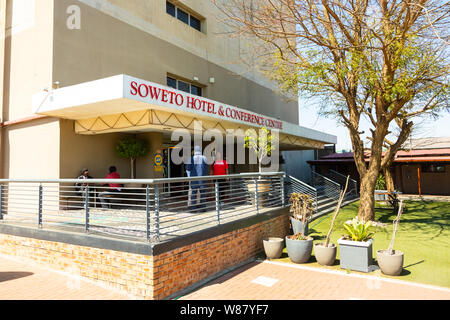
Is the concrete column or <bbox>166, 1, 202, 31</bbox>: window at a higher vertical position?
<bbox>166, 1, 202, 31</bbox>: window

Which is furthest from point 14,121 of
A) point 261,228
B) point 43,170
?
point 261,228

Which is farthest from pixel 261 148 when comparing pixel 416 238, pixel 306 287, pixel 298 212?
pixel 306 287

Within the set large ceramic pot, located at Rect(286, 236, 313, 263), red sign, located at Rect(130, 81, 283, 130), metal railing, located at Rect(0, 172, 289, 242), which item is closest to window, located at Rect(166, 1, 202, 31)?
red sign, located at Rect(130, 81, 283, 130)

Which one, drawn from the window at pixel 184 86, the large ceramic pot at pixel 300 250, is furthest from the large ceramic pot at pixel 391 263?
the window at pixel 184 86

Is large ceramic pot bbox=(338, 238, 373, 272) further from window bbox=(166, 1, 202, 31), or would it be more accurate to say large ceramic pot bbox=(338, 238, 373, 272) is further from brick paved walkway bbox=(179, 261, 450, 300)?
window bbox=(166, 1, 202, 31)

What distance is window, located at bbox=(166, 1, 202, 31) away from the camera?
12964mm

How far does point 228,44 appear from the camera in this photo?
52.3ft

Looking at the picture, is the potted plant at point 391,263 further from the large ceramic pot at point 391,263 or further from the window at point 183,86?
the window at point 183,86

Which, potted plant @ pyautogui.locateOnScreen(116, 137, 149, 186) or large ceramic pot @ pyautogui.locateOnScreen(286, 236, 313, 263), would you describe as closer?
large ceramic pot @ pyautogui.locateOnScreen(286, 236, 313, 263)

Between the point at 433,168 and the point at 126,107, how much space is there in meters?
19.3

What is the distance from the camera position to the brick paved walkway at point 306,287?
495cm

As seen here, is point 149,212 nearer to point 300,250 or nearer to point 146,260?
point 146,260

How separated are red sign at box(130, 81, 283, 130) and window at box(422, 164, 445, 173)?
12769mm
